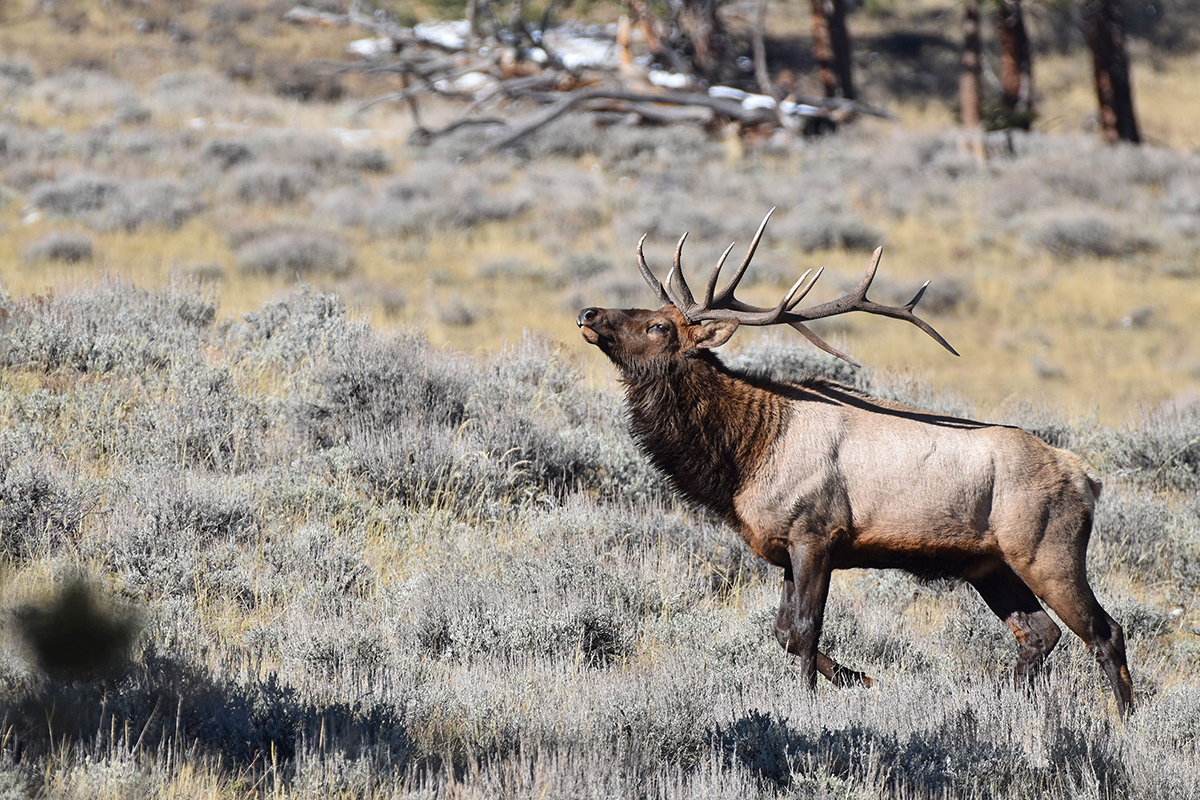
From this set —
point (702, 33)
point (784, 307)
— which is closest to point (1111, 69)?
point (702, 33)

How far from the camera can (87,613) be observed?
2.66 m

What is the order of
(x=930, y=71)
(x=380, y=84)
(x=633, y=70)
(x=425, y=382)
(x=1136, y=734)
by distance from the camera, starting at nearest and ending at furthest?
(x=1136, y=734) < (x=425, y=382) < (x=633, y=70) < (x=380, y=84) < (x=930, y=71)

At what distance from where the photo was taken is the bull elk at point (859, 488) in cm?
466

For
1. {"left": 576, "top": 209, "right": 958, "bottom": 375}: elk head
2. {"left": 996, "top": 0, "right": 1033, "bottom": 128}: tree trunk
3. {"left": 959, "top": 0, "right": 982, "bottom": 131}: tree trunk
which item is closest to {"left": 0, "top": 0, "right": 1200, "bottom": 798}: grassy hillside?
{"left": 576, "top": 209, "right": 958, "bottom": 375}: elk head

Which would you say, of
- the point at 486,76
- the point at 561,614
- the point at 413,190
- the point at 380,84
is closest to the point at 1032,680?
the point at 561,614

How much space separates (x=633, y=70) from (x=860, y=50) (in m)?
15.2

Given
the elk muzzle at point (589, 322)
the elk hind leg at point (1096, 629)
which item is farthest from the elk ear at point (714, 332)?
the elk hind leg at point (1096, 629)

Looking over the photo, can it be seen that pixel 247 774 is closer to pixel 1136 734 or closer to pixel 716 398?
pixel 716 398

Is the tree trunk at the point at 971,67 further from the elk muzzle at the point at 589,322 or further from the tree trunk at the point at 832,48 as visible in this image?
the elk muzzle at the point at 589,322

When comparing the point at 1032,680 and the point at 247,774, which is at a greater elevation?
the point at 247,774

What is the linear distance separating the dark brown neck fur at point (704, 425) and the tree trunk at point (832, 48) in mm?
21316

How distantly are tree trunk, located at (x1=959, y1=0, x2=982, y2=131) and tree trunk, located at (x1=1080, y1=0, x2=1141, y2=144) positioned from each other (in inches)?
99.1

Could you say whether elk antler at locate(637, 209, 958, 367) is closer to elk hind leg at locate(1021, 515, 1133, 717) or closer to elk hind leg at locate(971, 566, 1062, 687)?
elk hind leg at locate(1021, 515, 1133, 717)

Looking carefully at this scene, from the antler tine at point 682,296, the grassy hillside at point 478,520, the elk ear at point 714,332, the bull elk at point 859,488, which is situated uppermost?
the antler tine at point 682,296
